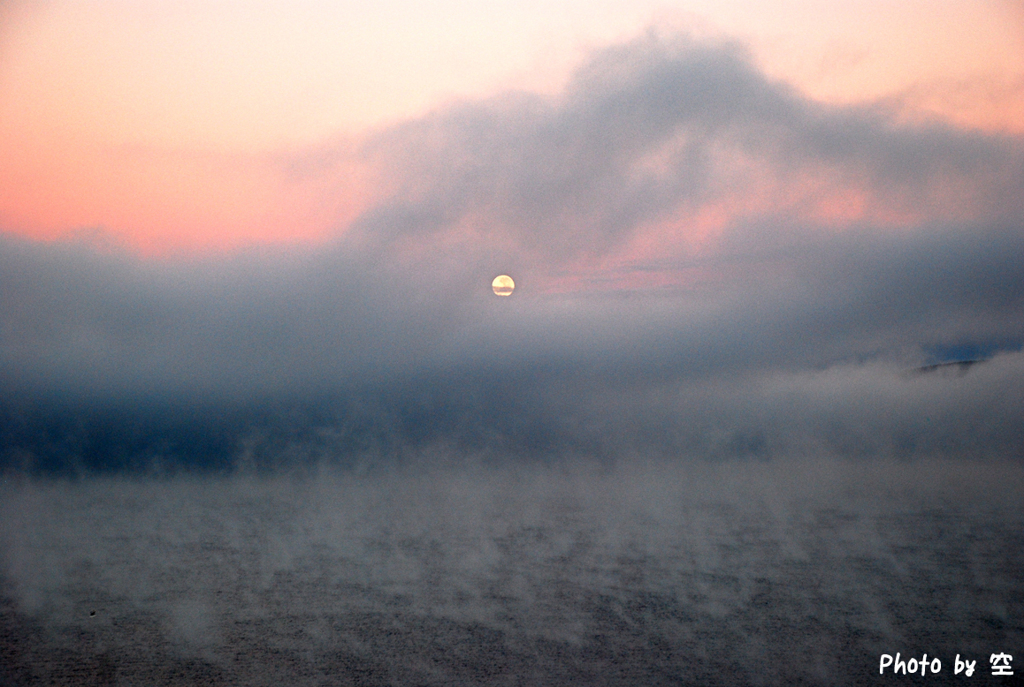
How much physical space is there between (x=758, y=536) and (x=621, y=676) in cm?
5423

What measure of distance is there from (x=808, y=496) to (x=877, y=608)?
366 ft

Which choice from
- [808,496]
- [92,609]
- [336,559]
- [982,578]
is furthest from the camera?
[808,496]

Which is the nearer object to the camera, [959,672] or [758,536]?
[959,672]

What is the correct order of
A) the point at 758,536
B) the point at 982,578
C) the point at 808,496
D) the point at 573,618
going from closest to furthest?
the point at 573,618 < the point at 982,578 < the point at 758,536 < the point at 808,496

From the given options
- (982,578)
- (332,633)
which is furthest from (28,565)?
(982,578)

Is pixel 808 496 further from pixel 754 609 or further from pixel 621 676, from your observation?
pixel 621 676

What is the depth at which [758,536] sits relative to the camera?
75688 mm

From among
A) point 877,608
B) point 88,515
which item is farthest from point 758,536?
point 88,515

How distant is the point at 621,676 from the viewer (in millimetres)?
26516

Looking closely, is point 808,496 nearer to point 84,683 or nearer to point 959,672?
point 959,672

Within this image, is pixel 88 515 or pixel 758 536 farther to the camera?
pixel 88 515

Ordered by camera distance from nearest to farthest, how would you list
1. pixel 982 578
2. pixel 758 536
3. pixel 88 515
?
pixel 982 578 → pixel 758 536 → pixel 88 515

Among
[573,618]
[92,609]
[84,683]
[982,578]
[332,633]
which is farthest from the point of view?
[982,578]

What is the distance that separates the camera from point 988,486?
151m
